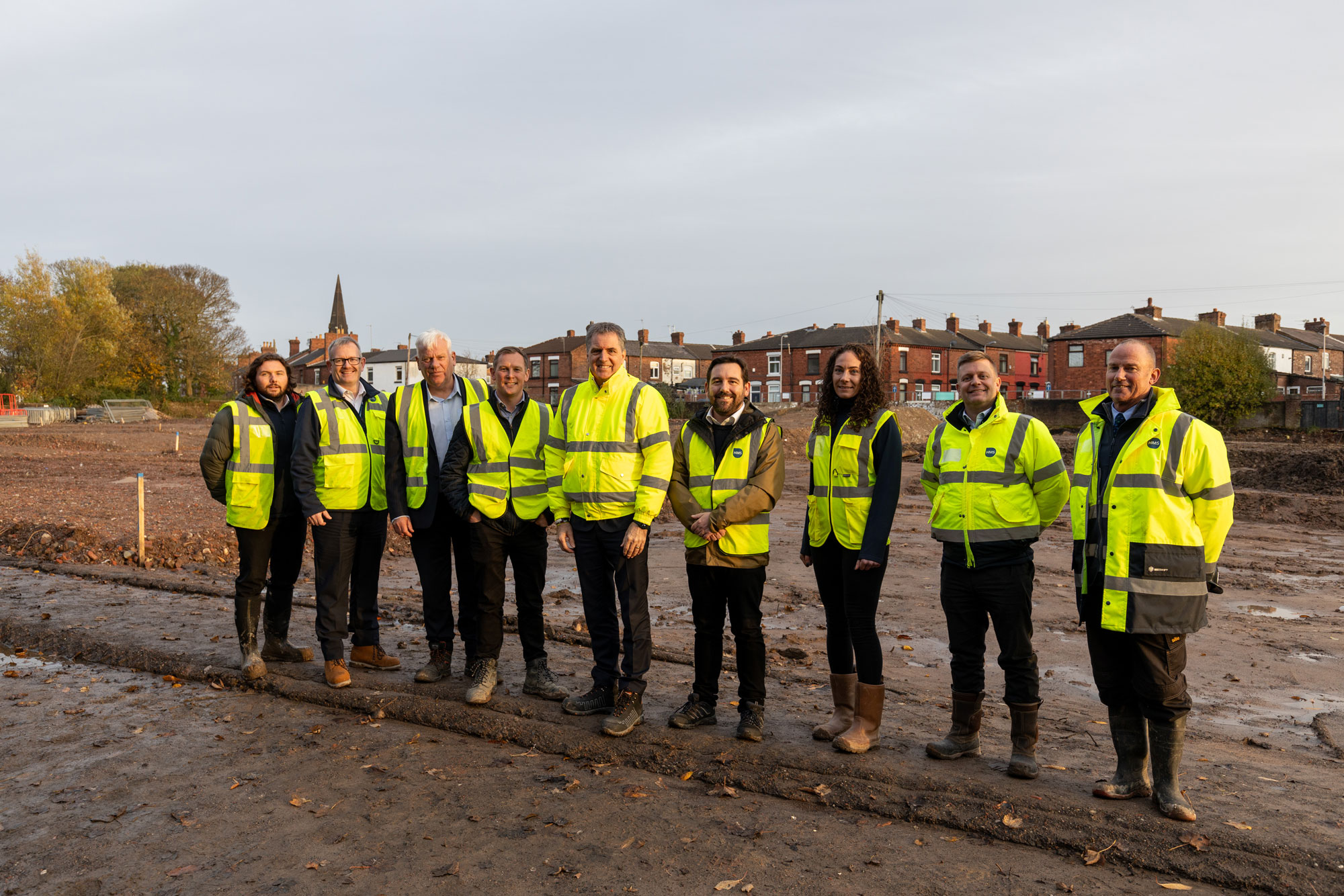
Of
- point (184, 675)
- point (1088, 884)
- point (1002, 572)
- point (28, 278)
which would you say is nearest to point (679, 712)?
point (1002, 572)

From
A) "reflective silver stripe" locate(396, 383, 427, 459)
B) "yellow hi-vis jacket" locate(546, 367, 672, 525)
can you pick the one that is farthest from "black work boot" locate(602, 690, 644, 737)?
"reflective silver stripe" locate(396, 383, 427, 459)

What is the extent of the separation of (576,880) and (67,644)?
5.94 m

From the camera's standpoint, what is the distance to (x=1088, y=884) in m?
3.66

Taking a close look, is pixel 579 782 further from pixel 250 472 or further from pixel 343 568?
pixel 250 472

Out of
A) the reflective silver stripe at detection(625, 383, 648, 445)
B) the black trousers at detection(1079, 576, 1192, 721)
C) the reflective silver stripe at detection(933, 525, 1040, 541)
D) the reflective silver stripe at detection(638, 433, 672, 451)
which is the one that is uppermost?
the reflective silver stripe at detection(625, 383, 648, 445)

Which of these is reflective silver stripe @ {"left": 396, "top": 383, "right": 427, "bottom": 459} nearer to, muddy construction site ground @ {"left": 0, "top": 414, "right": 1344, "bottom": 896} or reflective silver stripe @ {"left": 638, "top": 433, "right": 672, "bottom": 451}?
muddy construction site ground @ {"left": 0, "top": 414, "right": 1344, "bottom": 896}

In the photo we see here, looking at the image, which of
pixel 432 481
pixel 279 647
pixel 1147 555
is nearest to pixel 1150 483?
pixel 1147 555

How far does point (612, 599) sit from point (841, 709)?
154 cm

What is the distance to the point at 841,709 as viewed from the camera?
529cm

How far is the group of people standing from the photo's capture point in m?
4.29

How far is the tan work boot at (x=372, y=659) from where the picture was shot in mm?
6629

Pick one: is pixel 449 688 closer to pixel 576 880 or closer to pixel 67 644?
pixel 576 880

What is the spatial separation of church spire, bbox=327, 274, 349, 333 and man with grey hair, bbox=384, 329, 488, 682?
10980cm

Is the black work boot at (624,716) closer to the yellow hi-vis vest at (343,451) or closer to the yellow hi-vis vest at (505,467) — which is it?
the yellow hi-vis vest at (505,467)
